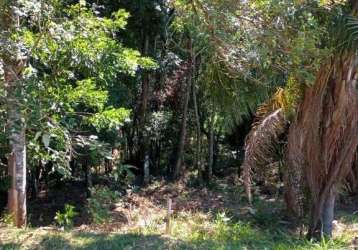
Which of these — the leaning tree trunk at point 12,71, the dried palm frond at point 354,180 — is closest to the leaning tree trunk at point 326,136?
the leaning tree trunk at point 12,71

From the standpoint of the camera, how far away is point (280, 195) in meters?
11.7

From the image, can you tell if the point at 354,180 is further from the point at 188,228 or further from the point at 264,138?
the point at 188,228

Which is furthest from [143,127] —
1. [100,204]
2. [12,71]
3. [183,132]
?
[12,71]

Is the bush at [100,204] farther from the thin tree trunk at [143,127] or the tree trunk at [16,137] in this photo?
the thin tree trunk at [143,127]

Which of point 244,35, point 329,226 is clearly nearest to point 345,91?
point 329,226

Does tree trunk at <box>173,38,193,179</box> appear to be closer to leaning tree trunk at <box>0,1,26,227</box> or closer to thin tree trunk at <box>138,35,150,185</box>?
thin tree trunk at <box>138,35,150,185</box>

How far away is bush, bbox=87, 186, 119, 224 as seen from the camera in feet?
27.5

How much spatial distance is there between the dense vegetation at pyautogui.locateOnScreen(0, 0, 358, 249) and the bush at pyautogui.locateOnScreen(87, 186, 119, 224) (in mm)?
35

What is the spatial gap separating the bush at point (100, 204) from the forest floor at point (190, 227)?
199 millimetres

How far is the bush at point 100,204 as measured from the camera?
839 centimetres

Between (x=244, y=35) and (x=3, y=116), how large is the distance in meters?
2.24

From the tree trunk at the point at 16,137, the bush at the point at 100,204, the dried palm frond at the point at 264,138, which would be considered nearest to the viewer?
the tree trunk at the point at 16,137

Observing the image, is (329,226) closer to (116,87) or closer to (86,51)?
(86,51)

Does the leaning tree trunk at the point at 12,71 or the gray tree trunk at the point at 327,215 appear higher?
the leaning tree trunk at the point at 12,71
